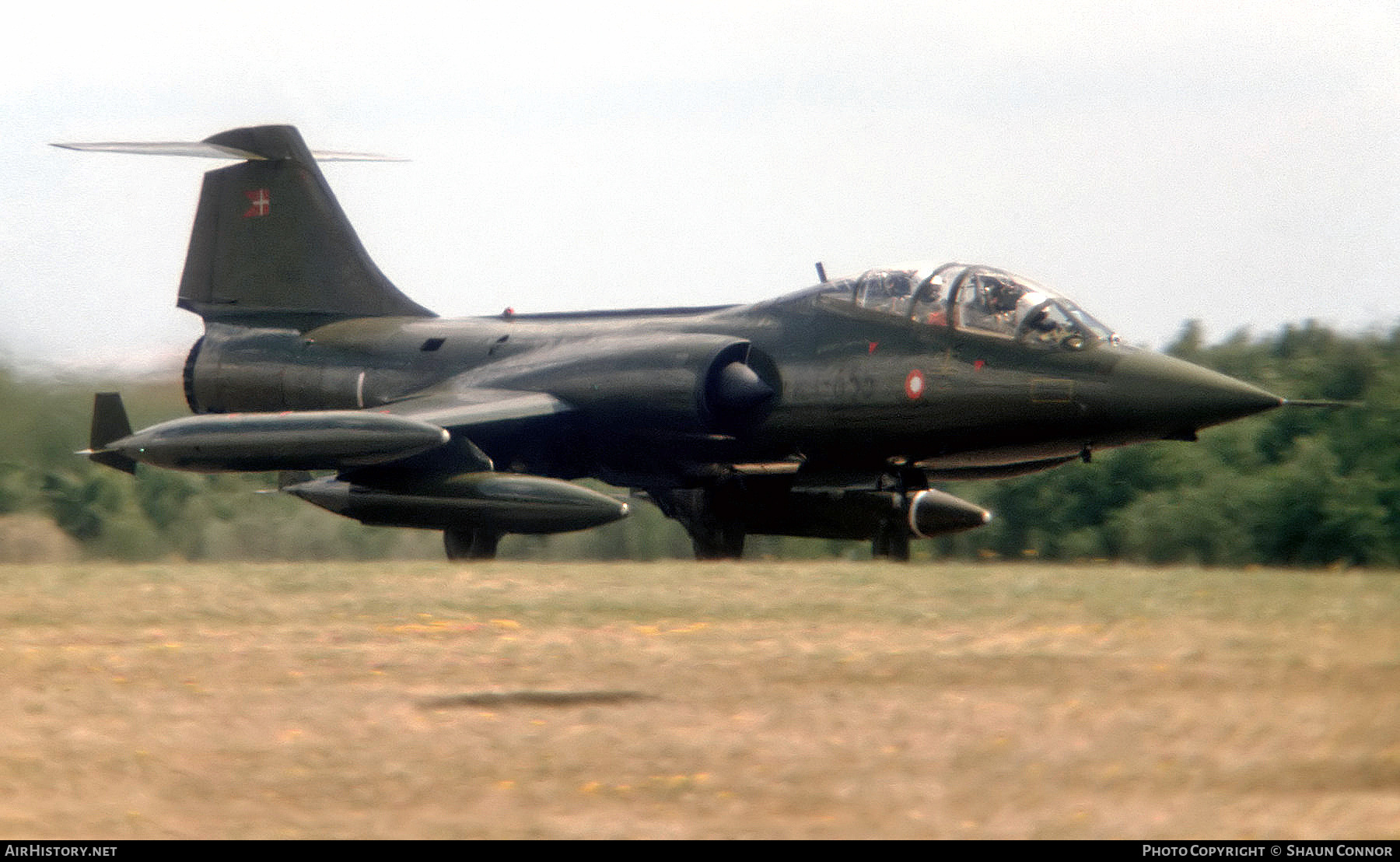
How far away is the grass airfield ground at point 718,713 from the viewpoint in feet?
19.4

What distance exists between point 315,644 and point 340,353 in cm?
945

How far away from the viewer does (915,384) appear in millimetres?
14891

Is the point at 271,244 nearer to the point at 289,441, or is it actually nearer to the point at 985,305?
the point at 289,441

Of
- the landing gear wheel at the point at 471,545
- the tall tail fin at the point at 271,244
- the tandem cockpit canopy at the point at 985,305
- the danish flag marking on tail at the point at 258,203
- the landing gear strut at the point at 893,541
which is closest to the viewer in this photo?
the tandem cockpit canopy at the point at 985,305

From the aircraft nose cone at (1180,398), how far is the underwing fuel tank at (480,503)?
4.30 m

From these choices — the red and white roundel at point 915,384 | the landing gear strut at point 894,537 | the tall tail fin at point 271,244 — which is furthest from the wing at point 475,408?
the tall tail fin at point 271,244

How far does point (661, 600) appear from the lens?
11477 millimetres

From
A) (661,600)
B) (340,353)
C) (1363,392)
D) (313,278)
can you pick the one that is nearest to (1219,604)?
(661,600)

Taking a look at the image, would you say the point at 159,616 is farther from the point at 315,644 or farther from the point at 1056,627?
the point at 1056,627

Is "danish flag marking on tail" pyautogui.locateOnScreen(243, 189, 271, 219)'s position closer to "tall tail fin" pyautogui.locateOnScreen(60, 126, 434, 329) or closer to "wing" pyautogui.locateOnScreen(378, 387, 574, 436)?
"tall tail fin" pyautogui.locateOnScreen(60, 126, 434, 329)

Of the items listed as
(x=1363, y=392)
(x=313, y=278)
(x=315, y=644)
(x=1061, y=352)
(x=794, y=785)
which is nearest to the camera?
(x=794, y=785)

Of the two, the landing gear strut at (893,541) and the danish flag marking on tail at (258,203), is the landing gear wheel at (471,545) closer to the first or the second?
the landing gear strut at (893,541)

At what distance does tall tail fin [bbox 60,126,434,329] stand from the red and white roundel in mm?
7116

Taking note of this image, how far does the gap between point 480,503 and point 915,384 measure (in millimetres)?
3876
